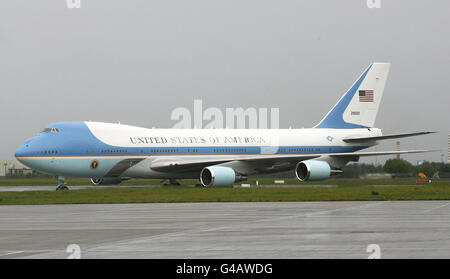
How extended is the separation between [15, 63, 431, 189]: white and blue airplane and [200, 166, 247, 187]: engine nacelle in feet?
0.20

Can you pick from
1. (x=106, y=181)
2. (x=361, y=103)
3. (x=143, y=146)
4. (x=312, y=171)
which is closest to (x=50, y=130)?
(x=143, y=146)

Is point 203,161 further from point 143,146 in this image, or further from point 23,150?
point 23,150

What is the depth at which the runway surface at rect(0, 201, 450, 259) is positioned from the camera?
13.3 m

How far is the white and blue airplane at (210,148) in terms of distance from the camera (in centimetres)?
4347

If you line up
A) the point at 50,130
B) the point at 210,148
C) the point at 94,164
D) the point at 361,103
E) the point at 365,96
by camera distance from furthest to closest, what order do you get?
the point at 365,96 → the point at 361,103 → the point at 210,148 → the point at 94,164 → the point at 50,130

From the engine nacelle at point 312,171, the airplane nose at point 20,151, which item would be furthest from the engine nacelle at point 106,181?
the engine nacelle at point 312,171

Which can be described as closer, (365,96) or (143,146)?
(143,146)

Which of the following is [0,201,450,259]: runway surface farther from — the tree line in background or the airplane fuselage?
the tree line in background

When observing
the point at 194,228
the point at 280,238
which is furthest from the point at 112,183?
the point at 280,238

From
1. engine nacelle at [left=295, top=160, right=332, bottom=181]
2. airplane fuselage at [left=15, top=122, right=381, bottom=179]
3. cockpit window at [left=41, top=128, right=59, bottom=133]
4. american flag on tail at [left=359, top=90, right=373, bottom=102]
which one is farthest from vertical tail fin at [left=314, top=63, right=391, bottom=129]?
cockpit window at [left=41, top=128, right=59, bottom=133]

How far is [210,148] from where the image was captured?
48406mm

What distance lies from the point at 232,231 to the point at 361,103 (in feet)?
132

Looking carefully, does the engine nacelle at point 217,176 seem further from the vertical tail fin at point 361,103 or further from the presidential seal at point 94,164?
the vertical tail fin at point 361,103

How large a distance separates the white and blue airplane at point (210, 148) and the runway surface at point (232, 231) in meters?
16.8
